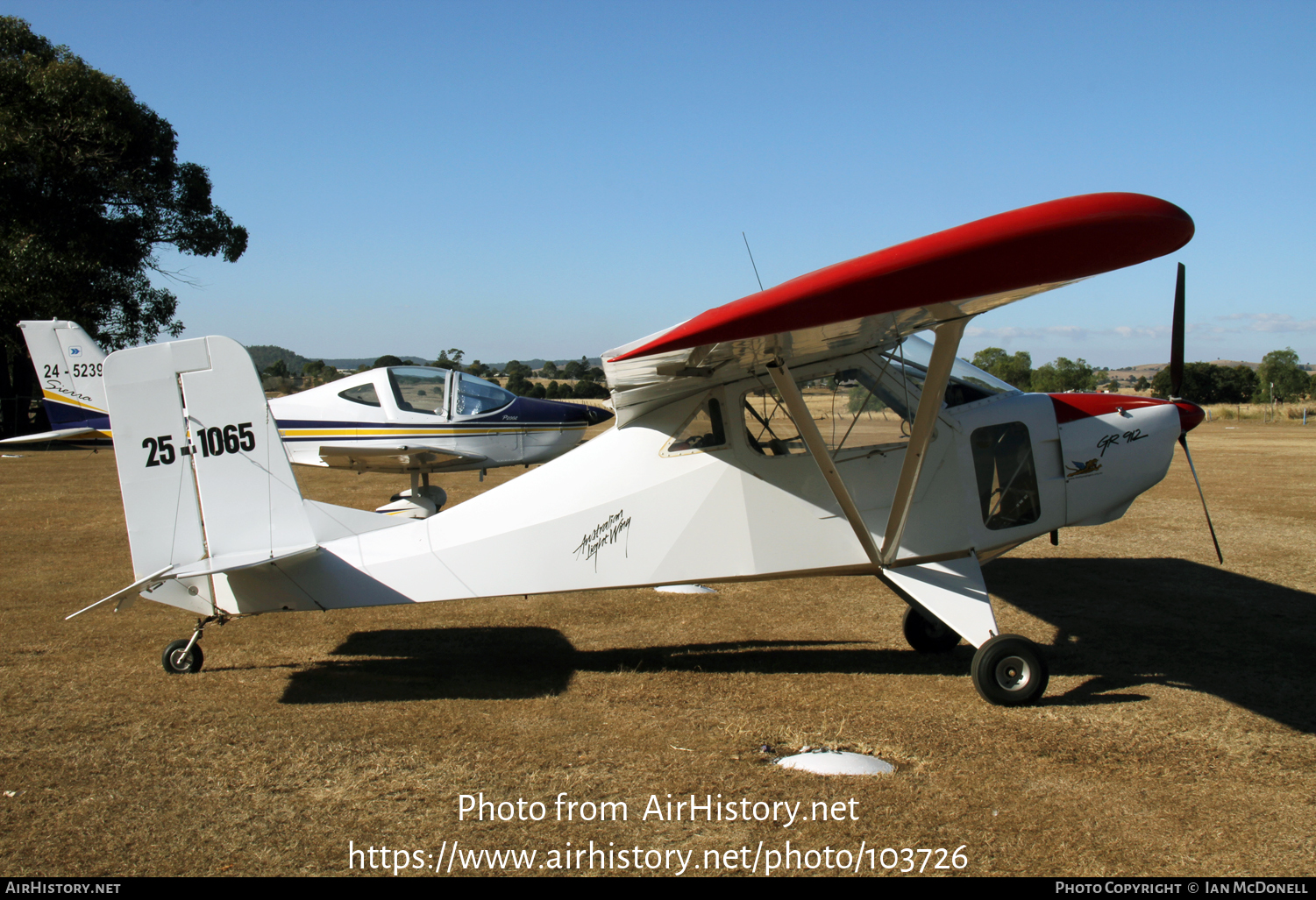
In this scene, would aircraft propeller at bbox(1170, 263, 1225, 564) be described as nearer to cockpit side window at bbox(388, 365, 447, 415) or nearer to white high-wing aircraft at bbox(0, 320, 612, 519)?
white high-wing aircraft at bbox(0, 320, 612, 519)

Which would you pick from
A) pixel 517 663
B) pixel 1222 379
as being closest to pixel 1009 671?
pixel 517 663

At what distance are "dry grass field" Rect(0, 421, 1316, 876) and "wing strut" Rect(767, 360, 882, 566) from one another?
1.10m

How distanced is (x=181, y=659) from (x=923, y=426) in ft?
17.7

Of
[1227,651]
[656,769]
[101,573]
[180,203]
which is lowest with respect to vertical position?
[1227,651]

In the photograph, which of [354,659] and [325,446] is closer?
[354,659]

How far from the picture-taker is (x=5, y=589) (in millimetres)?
8328

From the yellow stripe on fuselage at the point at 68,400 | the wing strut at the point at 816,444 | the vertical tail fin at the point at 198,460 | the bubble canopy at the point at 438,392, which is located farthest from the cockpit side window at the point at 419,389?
the yellow stripe on fuselage at the point at 68,400

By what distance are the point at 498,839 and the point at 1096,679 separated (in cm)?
421

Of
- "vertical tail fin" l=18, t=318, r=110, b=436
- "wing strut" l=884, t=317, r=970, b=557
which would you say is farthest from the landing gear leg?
"vertical tail fin" l=18, t=318, r=110, b=436

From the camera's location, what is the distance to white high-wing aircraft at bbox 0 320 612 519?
39.9 ft

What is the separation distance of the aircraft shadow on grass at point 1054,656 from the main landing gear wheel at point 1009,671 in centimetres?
28

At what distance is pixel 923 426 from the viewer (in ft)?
16.2
